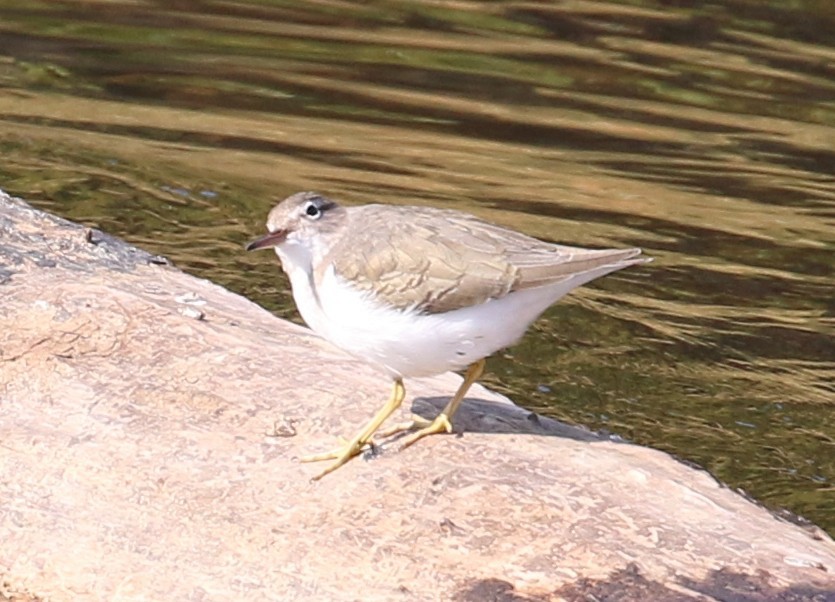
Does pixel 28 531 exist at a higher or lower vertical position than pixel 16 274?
lower

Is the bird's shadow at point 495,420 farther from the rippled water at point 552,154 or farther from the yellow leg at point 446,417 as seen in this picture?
the rippled water at point 552,154

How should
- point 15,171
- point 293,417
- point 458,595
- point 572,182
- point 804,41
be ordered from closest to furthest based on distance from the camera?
point 458,595, point 293,417, point 15,171, point 572,182, point 804,41

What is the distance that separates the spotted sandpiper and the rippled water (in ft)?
6.63

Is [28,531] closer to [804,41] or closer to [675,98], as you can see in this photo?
[675,98]

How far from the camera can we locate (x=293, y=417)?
5.51 m

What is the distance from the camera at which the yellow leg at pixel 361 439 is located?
5.16 m

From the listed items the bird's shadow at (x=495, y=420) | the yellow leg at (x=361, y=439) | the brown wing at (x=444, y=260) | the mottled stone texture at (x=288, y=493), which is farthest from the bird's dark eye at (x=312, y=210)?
the bird's shadow at (x=495, y=420)

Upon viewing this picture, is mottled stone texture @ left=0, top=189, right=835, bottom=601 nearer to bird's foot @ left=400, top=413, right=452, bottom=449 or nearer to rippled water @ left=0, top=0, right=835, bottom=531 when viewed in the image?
bird's foot @ left=400, top=413, right=452, bottom=449

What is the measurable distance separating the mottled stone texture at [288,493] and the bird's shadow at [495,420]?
0.01 m

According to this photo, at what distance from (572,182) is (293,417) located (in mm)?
5710

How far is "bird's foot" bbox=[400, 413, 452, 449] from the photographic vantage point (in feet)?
17.4

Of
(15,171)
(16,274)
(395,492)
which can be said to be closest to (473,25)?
(15,171)

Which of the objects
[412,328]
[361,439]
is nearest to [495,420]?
[361,439]

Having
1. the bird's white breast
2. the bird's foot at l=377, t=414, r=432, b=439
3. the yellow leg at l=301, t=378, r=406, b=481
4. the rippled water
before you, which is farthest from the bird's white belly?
the rippled water
